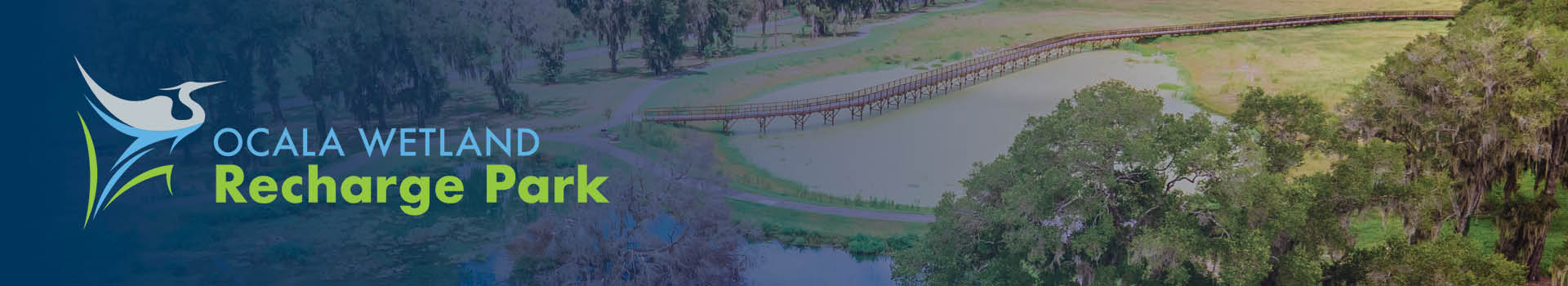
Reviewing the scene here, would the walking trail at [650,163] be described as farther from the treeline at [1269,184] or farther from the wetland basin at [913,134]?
the treeline at [1269,184]

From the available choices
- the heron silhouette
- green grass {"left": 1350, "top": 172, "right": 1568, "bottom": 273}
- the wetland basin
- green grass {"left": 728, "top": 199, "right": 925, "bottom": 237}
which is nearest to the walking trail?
green grass {"left": 728, "top": 199, "right": 925, "bottom": 237}

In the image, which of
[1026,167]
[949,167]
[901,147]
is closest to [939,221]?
[1026,167]

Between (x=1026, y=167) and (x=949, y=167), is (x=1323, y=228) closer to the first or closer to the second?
(x=1026, y=167)

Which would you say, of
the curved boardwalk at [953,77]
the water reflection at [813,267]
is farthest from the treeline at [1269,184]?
the curved boardwalk at [953,77]

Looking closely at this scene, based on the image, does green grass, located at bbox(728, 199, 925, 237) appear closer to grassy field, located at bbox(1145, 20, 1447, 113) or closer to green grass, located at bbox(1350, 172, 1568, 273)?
green grass, located at bbox(1350, 172, 1568, 273)

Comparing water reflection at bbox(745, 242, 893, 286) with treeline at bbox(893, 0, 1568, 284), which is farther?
water reflection at bbox(745, 242, 893, 286)

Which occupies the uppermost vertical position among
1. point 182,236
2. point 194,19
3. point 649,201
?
point 194,19

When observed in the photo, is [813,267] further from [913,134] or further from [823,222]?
[913,134]
